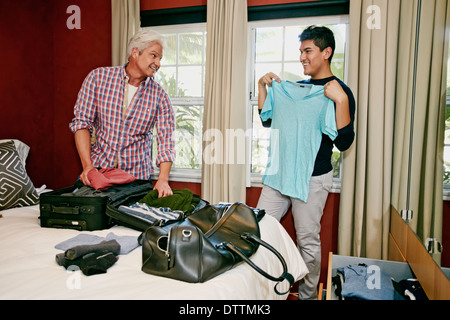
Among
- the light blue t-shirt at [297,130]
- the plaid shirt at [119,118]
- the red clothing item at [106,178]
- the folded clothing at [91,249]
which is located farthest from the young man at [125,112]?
the folded clothing at [91,249]

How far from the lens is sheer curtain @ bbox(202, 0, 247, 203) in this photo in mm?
2822

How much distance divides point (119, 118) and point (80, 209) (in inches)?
30.1

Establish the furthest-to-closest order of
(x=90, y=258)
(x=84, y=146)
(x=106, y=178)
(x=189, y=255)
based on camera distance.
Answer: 1. (x=84, y=146)
2. (x=106, y=178)
3. (x=90, y=258)
4. (x=189, y=255)

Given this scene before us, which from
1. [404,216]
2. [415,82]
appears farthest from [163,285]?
[415,82]

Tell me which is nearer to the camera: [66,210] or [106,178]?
[66,210]

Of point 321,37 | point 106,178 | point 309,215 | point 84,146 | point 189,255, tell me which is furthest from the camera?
point 309,215

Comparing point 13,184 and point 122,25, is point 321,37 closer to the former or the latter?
point 122,25

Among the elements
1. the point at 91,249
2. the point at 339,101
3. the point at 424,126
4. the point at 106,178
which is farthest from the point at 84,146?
the point at 424,126

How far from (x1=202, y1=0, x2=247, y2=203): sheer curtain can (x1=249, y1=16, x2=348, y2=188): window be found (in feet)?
0.56

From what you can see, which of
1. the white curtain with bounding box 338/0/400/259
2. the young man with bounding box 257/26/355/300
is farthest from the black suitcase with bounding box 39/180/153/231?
the white curtain with bounding box 338/0/400/259

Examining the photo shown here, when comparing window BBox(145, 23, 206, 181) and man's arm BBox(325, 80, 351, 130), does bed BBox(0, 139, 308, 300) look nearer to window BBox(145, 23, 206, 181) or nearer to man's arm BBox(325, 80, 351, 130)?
man's arm BBox(325, 80, 351, 130)

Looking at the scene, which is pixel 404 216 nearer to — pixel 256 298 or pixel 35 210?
pixel 256 298

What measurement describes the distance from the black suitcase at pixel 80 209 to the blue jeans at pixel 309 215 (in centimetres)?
111

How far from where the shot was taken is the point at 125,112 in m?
2.10
